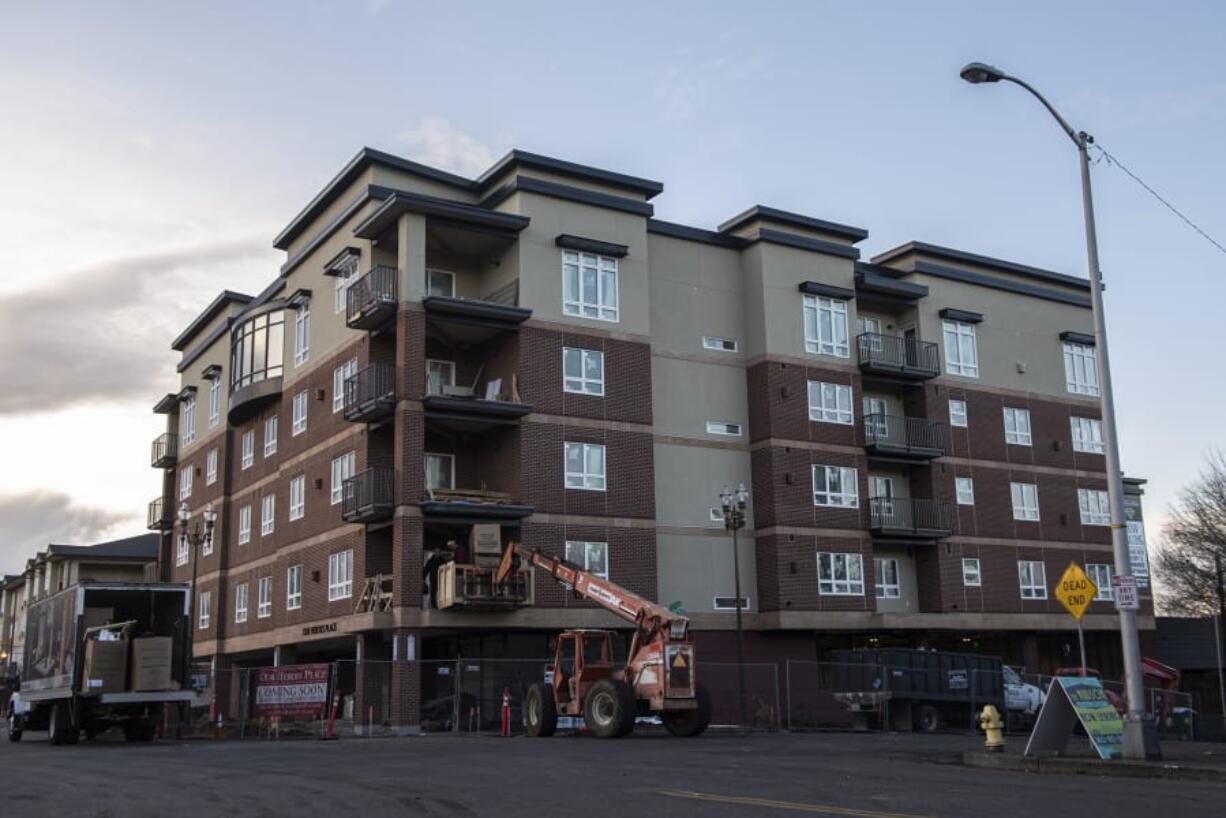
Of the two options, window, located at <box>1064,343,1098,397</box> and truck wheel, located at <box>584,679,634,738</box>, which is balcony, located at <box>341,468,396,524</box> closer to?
truck wheel, located at <box>584,679,634,738</box>

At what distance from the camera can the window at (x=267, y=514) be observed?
→ 4922 centimetres

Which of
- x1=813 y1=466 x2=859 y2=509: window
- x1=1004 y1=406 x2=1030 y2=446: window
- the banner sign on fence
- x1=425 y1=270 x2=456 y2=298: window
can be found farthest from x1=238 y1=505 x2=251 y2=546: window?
x1=1004 y1=406 x2=1030 y2=446: window

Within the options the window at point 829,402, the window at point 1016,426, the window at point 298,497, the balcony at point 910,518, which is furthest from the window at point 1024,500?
the window at point 298,497

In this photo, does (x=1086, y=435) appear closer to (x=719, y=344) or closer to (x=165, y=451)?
(x=719, y=344)

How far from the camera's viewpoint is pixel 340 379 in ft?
142

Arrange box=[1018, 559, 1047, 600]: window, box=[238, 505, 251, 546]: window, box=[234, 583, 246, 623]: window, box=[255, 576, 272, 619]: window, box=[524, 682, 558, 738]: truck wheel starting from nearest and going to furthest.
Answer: box=[524, 682, 558, 738]: truck wheel → box=[255, 576, 272, 619]: window → box=[1018, 559, 1047, 600]: window → box=[234, 583, 246, 623]: window → box=[238, 505, 251, 546]: window

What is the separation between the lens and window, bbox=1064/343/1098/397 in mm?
54750

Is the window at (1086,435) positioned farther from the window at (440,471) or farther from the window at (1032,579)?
the window at (440,471)


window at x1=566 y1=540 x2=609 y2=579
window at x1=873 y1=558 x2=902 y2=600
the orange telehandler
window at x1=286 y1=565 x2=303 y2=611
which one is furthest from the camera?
window at x1=873 y1=558 x2=902 y2=600

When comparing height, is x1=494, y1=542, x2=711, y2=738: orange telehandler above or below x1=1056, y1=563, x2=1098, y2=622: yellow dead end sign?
below

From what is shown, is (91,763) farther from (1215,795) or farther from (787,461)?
(787,461)

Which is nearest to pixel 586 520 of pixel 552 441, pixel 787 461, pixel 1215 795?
pixel 552 441

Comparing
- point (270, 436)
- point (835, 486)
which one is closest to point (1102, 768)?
point (835, 486)

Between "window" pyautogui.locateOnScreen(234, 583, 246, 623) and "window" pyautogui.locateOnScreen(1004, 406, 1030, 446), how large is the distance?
31571 millimetres
